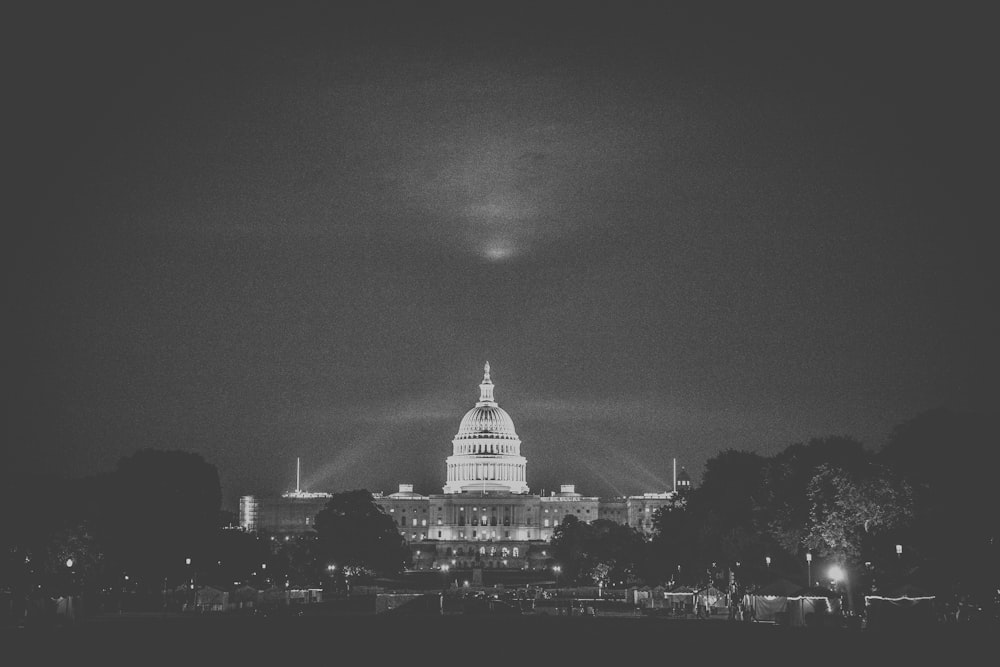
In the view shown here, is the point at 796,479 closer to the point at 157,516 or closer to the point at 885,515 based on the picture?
the point at 885,515

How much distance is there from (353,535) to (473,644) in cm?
12692

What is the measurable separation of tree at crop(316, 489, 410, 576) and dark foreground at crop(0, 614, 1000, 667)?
10137cm

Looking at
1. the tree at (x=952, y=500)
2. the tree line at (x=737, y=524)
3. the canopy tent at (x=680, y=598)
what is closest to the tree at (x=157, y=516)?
the tree line at (x=737, y=524)

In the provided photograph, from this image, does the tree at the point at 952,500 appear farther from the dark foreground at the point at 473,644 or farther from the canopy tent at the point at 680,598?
the canopy tent at the point at 680,598

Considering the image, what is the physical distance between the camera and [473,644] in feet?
211

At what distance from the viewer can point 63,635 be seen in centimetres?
6806

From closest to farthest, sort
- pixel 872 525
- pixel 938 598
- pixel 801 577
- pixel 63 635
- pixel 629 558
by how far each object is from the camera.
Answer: pixel 63 635 → pixel 938 598 → pixel 872 525 → pixel 801 577 → pixel 629 558

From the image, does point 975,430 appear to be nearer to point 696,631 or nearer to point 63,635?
point 696,631

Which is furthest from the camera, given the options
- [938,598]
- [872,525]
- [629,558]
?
[629,558]

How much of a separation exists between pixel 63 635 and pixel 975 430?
182 ft

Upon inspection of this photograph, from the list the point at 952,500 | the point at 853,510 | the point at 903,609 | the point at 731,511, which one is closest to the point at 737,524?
the point at 731,511

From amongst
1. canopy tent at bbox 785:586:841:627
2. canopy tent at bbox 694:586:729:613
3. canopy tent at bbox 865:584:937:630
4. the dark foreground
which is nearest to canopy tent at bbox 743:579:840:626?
canopy tent at bbox 785:586:841:627

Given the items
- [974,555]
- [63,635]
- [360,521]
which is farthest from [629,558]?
[63,635]

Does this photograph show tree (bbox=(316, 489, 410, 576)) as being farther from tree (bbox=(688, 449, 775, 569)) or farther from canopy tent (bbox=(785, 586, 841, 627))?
canopy tent (bbox=(785, 586, 841, 627))
